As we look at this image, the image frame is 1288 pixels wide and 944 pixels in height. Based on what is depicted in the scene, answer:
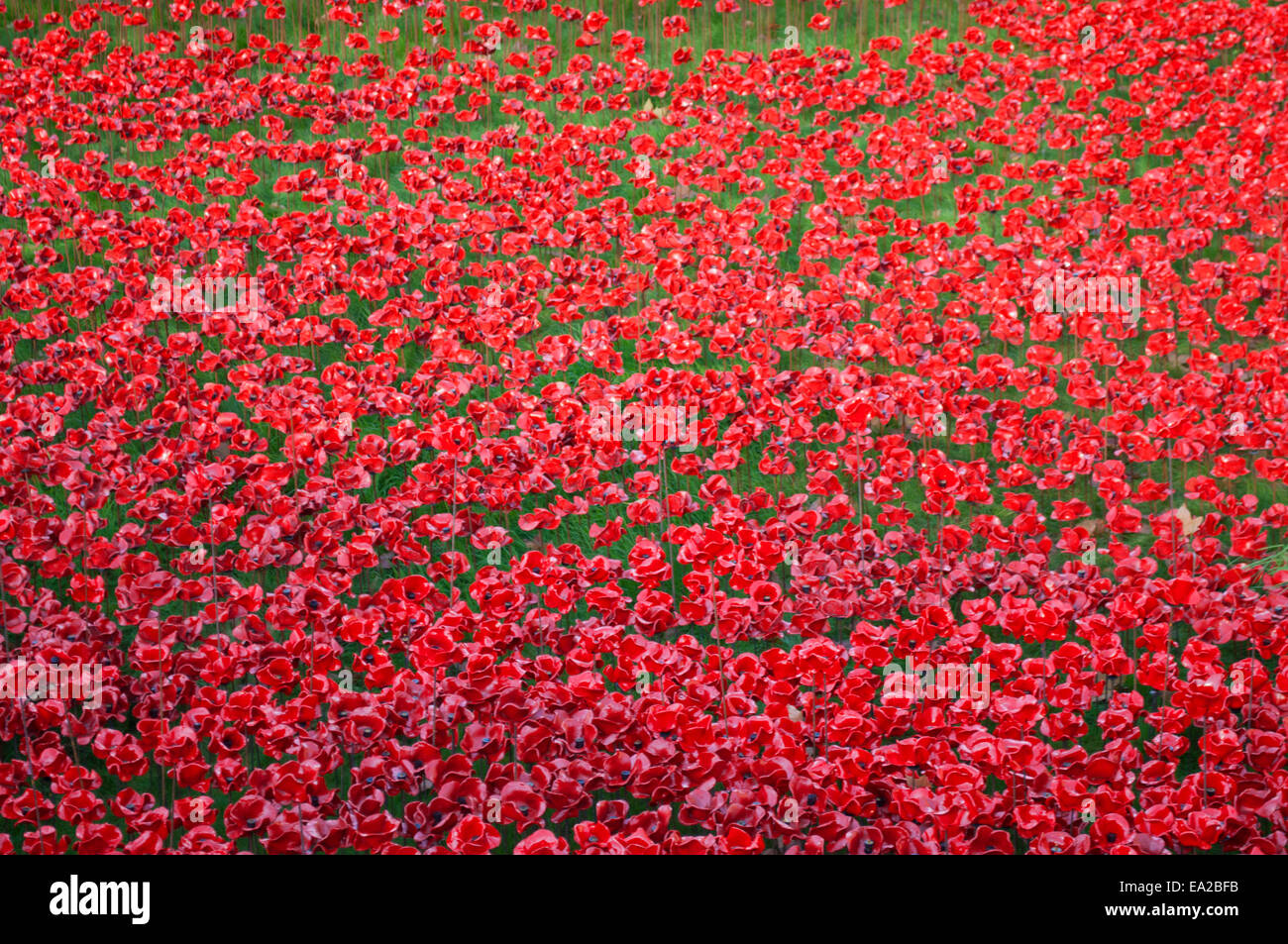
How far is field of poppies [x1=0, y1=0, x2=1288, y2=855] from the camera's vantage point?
2.46 m

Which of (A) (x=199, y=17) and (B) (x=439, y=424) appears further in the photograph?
(A) (x=199, y=17)

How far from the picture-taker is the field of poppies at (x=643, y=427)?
8.08 ft

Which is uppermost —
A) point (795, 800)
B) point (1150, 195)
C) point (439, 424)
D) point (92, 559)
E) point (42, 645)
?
point (1150, 195)

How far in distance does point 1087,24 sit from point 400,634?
4423 mm

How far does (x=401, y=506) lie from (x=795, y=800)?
5.27 feet

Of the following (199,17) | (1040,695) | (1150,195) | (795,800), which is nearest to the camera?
(795,800)

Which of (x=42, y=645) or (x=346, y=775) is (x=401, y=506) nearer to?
(x=346, y=775)

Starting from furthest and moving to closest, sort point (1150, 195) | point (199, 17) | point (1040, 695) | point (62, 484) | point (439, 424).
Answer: point (199, 17) → point (1150, 195) → point (439, 424) → point (62, 484) → point (1040, 695)

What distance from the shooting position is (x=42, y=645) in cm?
260

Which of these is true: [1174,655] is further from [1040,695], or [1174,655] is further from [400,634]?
[400,634]

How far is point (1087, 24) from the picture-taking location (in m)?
4.27

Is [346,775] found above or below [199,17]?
below

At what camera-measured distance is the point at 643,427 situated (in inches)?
125

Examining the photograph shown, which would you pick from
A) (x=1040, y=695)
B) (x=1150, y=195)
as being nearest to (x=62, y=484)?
(x=1040, y=695)
